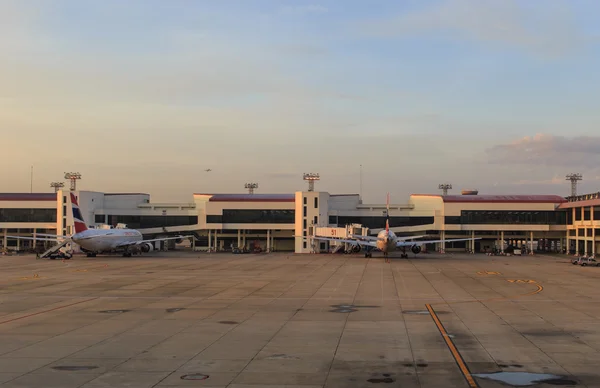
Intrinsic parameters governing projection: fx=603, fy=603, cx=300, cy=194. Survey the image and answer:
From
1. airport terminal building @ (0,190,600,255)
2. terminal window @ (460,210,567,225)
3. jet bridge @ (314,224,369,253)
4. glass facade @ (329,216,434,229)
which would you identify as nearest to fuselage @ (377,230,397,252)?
jet bridge @ (314,224,369,253)

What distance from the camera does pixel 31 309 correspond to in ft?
113

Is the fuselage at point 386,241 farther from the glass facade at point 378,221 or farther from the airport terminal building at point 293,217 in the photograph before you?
the glass facade at point 378,221

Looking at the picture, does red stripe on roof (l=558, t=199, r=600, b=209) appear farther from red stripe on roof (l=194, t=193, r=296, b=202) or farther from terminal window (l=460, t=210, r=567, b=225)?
red stripe on roof (l=194, t=193, r=296, b=202)

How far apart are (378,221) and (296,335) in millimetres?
113292

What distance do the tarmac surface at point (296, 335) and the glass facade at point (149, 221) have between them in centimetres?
8711

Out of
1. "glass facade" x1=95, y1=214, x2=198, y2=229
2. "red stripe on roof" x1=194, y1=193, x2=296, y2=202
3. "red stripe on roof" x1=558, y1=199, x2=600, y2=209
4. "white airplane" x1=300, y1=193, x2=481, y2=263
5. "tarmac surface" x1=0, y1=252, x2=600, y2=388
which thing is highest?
"red stripe on roof" x1=194, y1=193, x2=296, y2=202

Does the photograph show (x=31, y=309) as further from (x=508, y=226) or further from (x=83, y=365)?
(x=508, y=226)

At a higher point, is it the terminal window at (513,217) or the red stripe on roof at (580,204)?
the red stripe on roof at (580,204)

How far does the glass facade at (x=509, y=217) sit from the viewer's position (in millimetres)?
128375

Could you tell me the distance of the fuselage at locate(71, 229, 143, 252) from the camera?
9334 cm

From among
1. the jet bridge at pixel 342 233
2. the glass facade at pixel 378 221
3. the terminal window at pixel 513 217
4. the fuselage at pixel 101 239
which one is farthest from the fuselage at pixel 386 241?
the glass facade at pixel 378 221

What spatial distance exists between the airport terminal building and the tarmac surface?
78422 mm

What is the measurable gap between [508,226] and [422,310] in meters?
102

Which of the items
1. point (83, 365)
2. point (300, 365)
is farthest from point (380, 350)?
point (83, 365)
